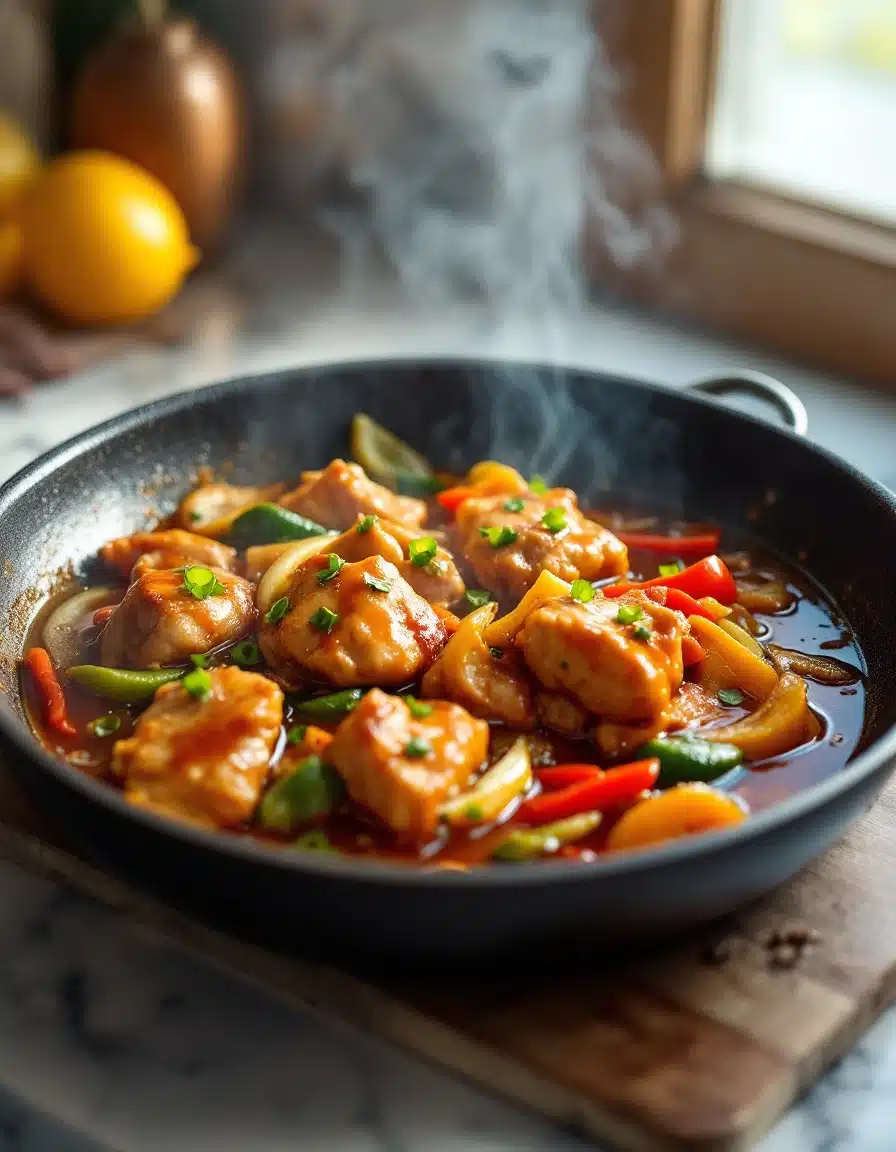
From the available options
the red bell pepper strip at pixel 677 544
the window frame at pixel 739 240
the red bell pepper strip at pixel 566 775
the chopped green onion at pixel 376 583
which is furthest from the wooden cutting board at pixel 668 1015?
the window frame at pixel 739 240

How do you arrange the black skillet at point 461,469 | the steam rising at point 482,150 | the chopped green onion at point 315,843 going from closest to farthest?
the black skillet at point 461,469 → the chopped green onion at point 315,843 → the steam rising at point 482,150

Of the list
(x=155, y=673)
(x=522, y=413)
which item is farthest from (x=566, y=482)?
(x=155, y=673)

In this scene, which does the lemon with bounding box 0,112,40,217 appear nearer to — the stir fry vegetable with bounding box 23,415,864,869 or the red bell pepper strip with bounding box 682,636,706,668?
the stir fry vegetable with bounding box 23,415,864,869

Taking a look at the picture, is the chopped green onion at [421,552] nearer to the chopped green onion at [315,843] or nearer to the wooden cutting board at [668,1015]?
the chopped green onion at [315,843]

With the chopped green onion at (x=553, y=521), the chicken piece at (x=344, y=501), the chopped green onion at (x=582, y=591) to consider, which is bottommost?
the chicken piece at (x=344, y=501)

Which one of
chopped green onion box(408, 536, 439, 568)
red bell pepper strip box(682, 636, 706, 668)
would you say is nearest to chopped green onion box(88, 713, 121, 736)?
chopped green onion box(408, 536, 439, 568)

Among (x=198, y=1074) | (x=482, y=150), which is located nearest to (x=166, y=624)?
(x=198, y=1074)

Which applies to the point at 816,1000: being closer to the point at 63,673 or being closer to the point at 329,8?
the point at 63,673

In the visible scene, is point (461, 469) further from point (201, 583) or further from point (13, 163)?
point (13, 163)
